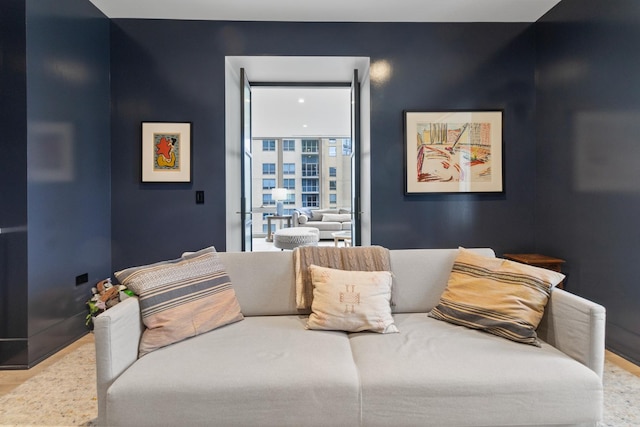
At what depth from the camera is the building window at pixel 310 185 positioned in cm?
994

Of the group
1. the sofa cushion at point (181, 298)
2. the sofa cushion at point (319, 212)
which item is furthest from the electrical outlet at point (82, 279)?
the sofa cushion at point (319, 212)

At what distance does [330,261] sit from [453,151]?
197cm

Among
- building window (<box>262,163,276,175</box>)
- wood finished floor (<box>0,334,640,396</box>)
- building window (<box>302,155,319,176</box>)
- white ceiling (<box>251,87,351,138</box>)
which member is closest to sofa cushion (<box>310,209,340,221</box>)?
→ building window (<box>302,155,319,176</box>)

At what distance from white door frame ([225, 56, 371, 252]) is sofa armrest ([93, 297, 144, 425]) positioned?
187 cm

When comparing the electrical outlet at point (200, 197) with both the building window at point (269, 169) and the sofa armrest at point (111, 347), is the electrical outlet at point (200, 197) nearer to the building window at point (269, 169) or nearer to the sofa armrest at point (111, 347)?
the sofa armrest at point (111, 347)

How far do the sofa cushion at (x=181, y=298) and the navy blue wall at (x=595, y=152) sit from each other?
255 centimetres

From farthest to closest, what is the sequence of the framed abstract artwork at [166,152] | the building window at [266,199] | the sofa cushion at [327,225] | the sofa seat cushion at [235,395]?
the building window at [266,199]
the sofa cushion at [327,225]
the framed abstract artwork at [166,152]
the sofa seat cushion at [235,395]

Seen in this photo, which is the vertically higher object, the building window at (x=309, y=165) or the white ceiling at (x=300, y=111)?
the white ceiling at (x=300, y=111)

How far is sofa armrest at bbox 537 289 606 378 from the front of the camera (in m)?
1.46

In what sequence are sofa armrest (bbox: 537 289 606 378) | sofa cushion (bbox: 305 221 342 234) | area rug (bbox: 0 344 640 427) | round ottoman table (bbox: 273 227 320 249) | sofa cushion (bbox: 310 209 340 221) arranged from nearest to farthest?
1. sofa armrest (bbox: 537 289 606 378)
2. area rug (bbox: 0 344 640 427)
3. round ottoman table (bbox: 273 227 320 249)
4. sofa cushion (bbox: 305 221 342 234)
5. sofa cushion (bbox: 310 209 340 221)

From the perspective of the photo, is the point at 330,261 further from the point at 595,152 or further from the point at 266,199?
the point at 266,199

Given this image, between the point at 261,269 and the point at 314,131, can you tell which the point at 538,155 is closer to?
the point at 261,269

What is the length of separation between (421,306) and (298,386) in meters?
0.97

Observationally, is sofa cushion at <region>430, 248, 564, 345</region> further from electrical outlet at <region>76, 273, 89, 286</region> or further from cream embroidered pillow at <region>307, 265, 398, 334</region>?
electrical outlet at <region>76, 273, 89, 286</region>
